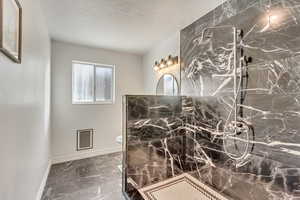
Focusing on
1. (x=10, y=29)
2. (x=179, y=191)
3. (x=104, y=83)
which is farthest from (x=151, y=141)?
(x=104, y=83)

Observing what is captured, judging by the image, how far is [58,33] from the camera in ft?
8.83

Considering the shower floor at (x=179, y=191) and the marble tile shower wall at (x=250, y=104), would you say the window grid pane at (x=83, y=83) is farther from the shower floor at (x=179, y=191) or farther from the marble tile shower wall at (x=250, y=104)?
the shower floor at (x=179, y=191)

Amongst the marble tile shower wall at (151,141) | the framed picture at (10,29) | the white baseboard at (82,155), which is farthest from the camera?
the white baseboard at (82,155)

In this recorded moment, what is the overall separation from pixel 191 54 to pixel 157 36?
0.86 m

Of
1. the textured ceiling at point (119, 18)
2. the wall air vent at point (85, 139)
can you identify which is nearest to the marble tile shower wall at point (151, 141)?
the textured ceiling at point (119, 18)

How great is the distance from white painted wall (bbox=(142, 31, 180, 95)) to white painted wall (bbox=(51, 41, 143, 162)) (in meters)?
0.30

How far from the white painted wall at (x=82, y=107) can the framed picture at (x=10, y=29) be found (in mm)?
2064

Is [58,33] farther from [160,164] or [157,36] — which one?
[160,164]

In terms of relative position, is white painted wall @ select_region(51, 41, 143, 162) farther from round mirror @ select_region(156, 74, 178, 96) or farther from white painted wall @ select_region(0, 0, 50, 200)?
white painted wall @ select_region(0, 0, 50, 200)

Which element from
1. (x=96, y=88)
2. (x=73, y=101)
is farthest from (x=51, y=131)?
(x=96, y=88)

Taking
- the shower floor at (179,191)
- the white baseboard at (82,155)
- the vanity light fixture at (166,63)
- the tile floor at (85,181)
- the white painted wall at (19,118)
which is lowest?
the tile floor at (85,181)

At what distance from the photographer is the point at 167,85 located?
2910mm

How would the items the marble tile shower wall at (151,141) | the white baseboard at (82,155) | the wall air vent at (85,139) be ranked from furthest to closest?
the wall air vent at (85,139) → the white baseboard at (82,155) → the marble tile shower wall at (151,141)

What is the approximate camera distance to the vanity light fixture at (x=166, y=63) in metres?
2.68
